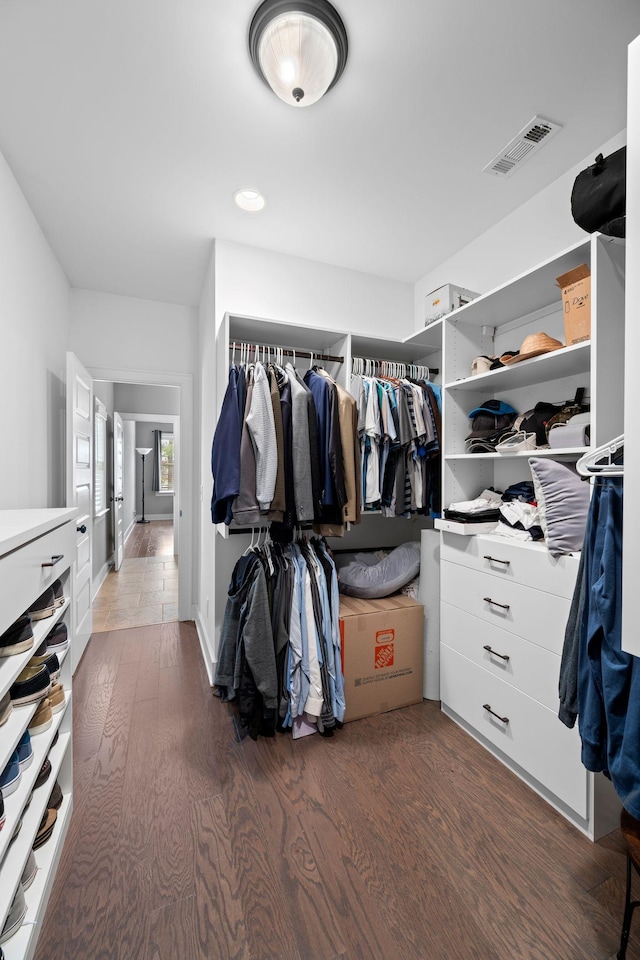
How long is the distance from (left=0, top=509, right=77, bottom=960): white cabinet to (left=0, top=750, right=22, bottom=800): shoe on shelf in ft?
0.06

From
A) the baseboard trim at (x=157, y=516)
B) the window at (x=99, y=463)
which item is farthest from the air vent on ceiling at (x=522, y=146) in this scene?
the baseboard trim at (x=157, y=516)

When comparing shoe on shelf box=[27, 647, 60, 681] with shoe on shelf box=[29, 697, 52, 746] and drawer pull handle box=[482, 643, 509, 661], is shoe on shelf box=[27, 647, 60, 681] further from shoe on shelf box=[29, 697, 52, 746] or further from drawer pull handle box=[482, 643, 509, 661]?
drawer pull handle box=[482, 643, 509, 661]

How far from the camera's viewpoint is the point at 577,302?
1.53 meters

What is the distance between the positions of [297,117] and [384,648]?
7.91ft

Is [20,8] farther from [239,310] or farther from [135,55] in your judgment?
[239,310]

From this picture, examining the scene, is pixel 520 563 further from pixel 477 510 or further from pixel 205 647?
pixel 205 647

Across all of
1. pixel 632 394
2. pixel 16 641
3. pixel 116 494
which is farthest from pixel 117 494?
pixel 632 394

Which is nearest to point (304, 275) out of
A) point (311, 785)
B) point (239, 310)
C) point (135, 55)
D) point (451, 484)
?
point (239, 310)

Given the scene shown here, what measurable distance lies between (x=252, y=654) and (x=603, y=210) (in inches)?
87.8

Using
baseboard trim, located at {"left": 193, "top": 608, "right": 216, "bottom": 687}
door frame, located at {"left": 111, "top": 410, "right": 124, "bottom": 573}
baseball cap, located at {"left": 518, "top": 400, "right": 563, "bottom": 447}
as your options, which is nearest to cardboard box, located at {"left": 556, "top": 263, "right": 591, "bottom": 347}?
baseball cap, located at {"left": 518, "top": 400, "right": 563, "bottom": 447}

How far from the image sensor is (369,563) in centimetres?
256

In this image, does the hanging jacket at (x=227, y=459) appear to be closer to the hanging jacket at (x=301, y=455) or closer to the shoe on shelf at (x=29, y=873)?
the hanging jacket at (x=301, y=455)

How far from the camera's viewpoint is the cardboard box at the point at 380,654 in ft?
6.91

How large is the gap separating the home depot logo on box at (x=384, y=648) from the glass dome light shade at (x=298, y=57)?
89.6 inches
